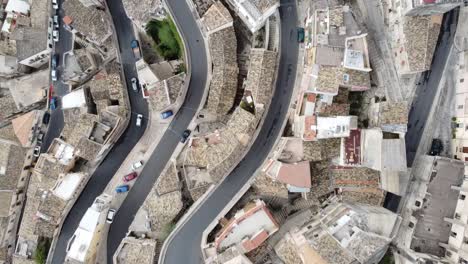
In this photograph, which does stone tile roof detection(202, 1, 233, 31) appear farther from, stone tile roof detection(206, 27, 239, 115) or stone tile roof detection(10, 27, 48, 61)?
stone tile roof detection(10, 27, 48, 61)

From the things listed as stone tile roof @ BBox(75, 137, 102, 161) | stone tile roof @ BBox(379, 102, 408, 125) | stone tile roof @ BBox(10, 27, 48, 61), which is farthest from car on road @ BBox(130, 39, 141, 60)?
stone tile roof @ BBox(379, 102, 408, 125)

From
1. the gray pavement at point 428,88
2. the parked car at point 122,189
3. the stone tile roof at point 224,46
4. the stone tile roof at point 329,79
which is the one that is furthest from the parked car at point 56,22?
the gray pavement at point 428,88

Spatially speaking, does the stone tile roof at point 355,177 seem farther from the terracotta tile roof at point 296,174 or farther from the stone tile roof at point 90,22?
the stone tile roof at point 90,22

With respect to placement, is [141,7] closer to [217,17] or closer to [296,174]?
[217,17]

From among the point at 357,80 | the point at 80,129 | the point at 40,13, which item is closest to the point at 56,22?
the point at 40,13

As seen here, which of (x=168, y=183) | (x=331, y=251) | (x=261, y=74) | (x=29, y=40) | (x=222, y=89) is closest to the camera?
(x=331, y=251)

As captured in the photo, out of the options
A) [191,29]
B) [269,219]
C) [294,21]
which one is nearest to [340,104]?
[294,21]

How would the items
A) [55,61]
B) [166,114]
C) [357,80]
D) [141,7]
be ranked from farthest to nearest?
[55,61]
[166,114]
[141,7]
[357,80]
